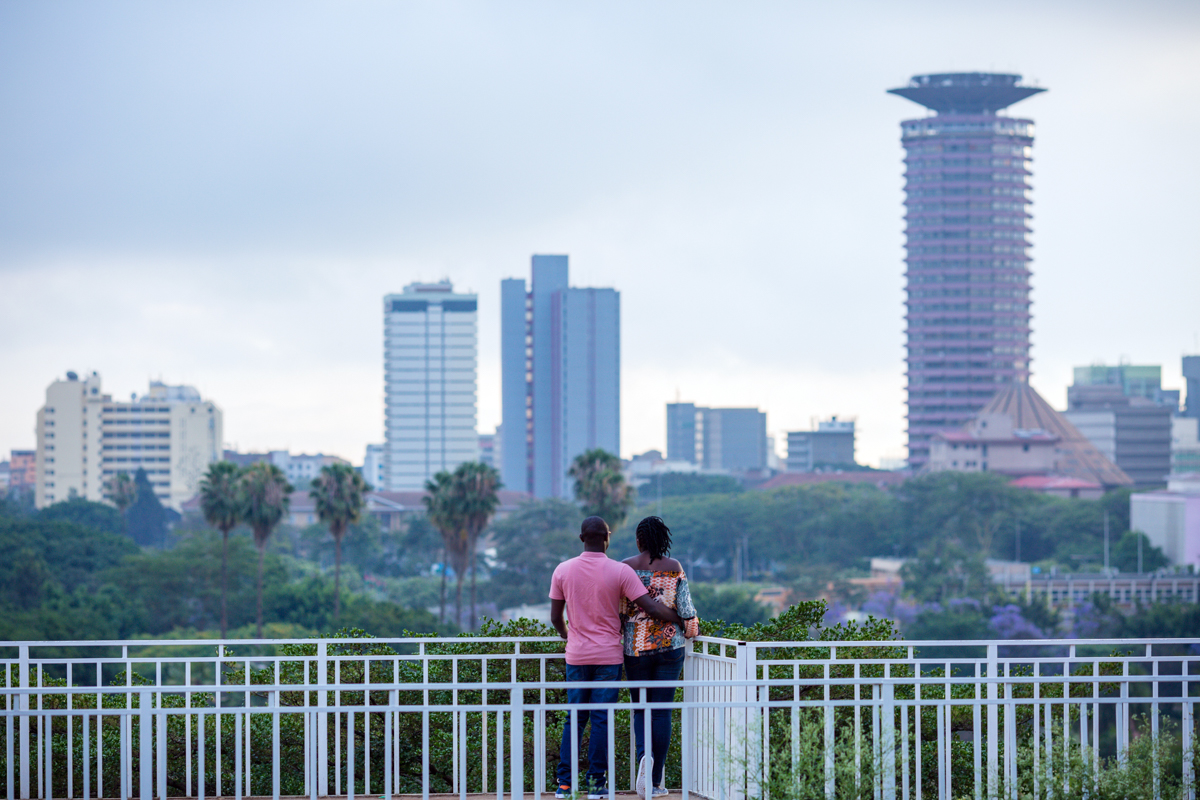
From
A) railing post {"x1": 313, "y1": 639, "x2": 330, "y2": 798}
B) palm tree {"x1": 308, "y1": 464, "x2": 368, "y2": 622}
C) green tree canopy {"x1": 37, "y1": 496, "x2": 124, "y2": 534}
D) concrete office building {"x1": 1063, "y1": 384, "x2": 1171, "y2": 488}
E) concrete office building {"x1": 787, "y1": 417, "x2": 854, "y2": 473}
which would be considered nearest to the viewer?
railing post {"x1": 313, "y1": 639, "x2": 330, "y2": 798}

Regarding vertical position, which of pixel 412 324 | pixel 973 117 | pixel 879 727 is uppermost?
pixel 973 117

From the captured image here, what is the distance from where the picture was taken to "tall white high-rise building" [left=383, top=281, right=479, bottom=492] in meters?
180

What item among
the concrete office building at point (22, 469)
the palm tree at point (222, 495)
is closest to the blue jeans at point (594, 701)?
the palm tree at point (222, 495)

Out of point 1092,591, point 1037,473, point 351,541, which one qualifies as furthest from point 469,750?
point 1037,473

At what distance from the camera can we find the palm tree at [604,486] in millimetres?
53562

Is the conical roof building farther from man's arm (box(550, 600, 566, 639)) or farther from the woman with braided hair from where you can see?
man's arm (box(550, 600, 566, 639))

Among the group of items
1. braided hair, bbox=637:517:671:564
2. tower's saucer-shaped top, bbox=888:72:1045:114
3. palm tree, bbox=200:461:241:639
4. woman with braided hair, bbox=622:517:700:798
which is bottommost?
palm tree, bbox=200:461:241:639

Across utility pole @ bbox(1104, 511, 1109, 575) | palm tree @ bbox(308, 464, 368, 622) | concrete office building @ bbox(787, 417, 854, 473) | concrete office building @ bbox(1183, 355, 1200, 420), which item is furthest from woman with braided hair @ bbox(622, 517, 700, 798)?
concrete office building @ bbox(1183, 355, 1200, 420)

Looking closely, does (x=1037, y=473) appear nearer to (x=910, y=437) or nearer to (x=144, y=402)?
(x=910, y=437)

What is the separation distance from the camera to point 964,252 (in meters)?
162

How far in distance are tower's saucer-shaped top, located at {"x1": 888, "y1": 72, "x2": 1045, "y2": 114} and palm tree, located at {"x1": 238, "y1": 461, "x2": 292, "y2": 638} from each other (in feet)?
419

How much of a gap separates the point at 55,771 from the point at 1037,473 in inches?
5570

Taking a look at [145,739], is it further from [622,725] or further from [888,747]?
[622,725]

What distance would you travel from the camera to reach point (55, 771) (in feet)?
35.8
